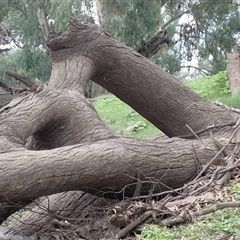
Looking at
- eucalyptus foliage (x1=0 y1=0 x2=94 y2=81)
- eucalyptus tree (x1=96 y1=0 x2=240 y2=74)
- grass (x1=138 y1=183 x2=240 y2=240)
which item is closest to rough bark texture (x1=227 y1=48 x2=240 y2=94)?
eucalyptus tree (x1=96 y1=0 x2=240 y2=74)

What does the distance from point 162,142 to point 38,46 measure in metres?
17.2

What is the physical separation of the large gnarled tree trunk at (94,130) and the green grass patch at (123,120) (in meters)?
4.54

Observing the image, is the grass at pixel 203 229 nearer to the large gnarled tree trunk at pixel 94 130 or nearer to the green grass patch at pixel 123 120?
the large gnarled tree trunk at pixel 94 130

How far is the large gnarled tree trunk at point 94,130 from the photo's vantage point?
470 centimetres

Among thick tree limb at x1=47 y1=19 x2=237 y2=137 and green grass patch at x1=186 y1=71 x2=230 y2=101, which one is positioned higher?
thick tree limb at x1=47 y1=19 x2=237 y2=137

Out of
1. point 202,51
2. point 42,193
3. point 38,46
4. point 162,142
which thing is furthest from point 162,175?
point 38,46

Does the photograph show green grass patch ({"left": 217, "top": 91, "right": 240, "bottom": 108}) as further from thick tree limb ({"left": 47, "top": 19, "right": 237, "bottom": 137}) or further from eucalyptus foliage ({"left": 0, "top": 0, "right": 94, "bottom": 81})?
eucalyptus foliage ({"left": 0, "top": 0, "right": 94, "bottom": 81})

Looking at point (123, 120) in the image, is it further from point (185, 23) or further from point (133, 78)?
point (133, 78)

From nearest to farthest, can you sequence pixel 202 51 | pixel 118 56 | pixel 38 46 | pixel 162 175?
1. pixel 162 175
2. pixel 118 56
3. pixel 202 51
4. pixel 38 46

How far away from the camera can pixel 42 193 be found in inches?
185

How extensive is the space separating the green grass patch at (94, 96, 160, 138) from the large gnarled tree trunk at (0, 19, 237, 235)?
4.54 meters

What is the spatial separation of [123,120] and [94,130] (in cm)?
811

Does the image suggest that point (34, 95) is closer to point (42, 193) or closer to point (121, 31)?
point (42, 193)

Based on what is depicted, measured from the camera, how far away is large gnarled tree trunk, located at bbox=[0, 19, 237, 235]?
4.70m
